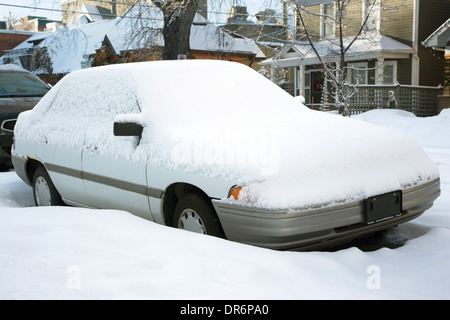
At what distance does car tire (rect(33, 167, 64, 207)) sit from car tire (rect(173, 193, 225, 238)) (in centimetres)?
215

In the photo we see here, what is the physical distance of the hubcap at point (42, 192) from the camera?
572cm

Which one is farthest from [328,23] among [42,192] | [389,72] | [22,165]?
[42,192]

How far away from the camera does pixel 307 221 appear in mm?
3365

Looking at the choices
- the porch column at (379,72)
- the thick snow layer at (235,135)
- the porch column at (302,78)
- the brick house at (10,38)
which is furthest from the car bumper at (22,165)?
the brick house at (10,38)

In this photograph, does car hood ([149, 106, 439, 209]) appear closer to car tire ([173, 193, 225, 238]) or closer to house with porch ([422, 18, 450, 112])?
car tire ([173, 193, 225, 238])

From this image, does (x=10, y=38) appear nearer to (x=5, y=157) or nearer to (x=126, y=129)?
(x=5, y=157)

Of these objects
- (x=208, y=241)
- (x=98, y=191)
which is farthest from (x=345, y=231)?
(x=98, y=191)

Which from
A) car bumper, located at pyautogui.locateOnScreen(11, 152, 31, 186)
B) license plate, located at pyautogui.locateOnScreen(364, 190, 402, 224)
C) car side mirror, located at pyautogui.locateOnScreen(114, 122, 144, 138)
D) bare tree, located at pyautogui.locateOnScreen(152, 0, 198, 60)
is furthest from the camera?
bare tree, located at pyautogui.locateOnScreen(152, 0, 198, 60)

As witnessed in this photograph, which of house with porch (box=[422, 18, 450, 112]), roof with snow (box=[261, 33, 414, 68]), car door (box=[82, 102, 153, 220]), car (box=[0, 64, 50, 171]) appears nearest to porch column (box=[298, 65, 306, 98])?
roof with snow (box=[261, 33, 414, 68])

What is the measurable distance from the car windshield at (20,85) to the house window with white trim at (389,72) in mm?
18056

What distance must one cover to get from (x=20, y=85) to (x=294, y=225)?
7.97m

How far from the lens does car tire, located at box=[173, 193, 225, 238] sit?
370 cm

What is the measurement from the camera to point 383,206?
3721 millimetres

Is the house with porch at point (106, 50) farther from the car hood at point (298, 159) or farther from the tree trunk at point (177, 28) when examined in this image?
the car hood at point (298, 159)
